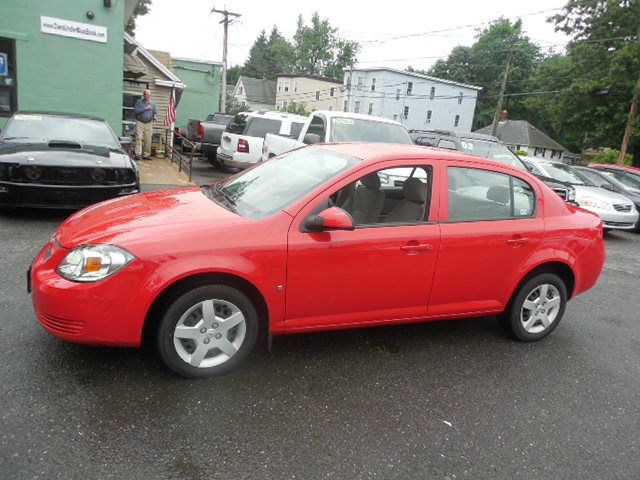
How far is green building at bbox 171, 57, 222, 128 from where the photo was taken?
1137 inches

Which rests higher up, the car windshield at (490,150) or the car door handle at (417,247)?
the car windshield at (490,150)

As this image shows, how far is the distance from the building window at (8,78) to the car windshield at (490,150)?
1020 cm

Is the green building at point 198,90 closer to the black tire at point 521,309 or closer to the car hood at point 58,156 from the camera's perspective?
the car hood at point 58,156

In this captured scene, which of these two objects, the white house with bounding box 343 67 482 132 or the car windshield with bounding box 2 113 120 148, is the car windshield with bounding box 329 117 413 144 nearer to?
the car windshield with bounding box 2 113 120 148

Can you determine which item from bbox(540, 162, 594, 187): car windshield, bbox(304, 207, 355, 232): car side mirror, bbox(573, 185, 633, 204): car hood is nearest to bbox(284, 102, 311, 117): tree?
bbox(540, 162, 594, 187): car windshield

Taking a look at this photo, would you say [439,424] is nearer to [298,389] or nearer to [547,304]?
[298,389]

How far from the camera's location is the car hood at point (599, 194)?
33.8 ft

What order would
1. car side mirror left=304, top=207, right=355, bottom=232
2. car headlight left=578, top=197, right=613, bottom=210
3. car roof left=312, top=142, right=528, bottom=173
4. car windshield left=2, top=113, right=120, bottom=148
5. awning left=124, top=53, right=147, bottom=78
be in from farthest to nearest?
awning left=124, top=53, right=147, bottom=78 → car headlight left=578, top=197, right=613, bottom=210 → car windshield left=2, top=113, right=120, bottom=148 → car roof left=312, top=142, right=528, bottom=173 → car side mirror left=304, top=207, right=355, bottom=232

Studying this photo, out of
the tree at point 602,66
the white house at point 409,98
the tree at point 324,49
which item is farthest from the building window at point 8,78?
the tree at point 324,49

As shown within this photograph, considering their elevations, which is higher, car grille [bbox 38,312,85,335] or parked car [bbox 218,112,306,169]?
parked car [bbox 218,112,306,169]

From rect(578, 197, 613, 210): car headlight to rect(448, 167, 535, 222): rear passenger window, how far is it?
7405mm

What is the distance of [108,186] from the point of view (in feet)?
22.0

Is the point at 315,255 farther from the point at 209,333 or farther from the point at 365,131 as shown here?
the point at 365,131

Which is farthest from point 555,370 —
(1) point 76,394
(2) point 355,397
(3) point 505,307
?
(1) point 76,394
